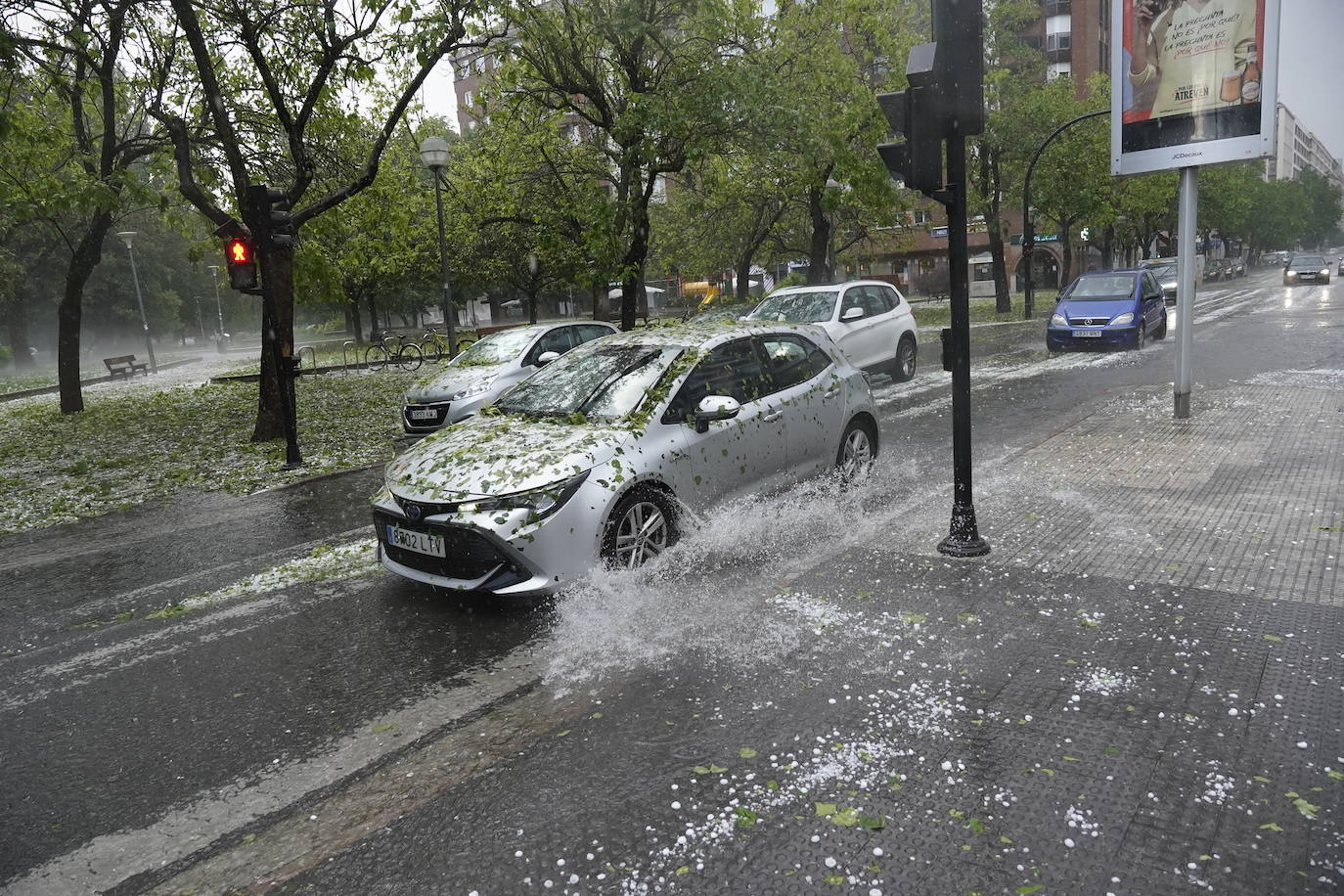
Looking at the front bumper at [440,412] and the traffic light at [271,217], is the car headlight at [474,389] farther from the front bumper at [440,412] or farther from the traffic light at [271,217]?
the traffic light at [271,217]

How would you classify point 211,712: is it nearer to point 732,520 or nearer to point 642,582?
point 642,582

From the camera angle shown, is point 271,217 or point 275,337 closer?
A: point 271,217

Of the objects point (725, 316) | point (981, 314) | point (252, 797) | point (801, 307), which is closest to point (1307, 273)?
point (981, 314)

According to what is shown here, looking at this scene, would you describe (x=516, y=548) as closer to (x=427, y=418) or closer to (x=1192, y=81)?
(x=427, y=418)

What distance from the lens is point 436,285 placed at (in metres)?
47.0

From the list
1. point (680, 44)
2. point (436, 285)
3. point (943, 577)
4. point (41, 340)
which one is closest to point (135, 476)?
point (943, 577)

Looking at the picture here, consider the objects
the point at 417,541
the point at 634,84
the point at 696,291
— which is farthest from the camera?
the point at 696,291

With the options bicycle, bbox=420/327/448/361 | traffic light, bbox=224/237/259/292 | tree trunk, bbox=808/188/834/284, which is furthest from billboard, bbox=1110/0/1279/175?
bicycle, bbox=420/327/448/361

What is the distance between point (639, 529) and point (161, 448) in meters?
11.4

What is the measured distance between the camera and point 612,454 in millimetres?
5504

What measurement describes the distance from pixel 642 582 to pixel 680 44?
15.6 metres

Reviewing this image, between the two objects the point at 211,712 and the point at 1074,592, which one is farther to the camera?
the point at 1074,592

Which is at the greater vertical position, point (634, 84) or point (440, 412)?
point (634, 84)

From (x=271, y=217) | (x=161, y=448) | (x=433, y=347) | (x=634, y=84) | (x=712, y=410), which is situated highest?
(x=634, y=84)
